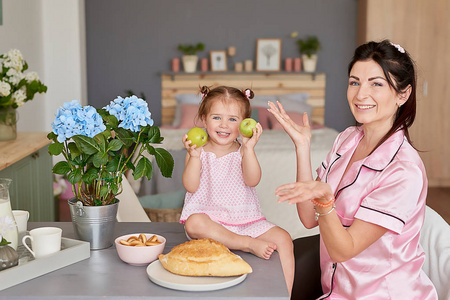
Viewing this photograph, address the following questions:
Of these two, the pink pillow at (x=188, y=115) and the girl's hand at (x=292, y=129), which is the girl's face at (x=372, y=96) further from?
the pink pillow at (x=188, y=115)

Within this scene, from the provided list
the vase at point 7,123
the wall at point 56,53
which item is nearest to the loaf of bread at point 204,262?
the vase at point 7,123

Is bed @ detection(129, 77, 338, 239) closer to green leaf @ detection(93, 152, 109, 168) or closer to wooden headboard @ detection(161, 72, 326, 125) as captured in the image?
wooden headboard @ detection(161, 72, 326, 125)

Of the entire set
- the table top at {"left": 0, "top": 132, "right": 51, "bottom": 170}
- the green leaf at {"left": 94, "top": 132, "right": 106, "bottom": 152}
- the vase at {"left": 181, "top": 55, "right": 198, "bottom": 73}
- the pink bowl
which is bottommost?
the pink bowl

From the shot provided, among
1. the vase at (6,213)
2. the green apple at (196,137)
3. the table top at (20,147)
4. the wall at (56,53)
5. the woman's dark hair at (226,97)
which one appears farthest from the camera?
the wall at (56,53)

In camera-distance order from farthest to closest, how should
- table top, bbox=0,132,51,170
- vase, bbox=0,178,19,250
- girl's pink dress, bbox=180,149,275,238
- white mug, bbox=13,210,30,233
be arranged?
table top, bbox=0,132,51,170 < girl's pink dress, bbox=180,149,275,238 < white mug, bbox=13,210,30,233 < vase, bbox=0,178,19,250

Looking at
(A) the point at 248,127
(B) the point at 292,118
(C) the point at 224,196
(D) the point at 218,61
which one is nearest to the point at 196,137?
(A) the point at 248,127

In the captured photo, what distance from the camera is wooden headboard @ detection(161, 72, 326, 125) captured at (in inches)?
248

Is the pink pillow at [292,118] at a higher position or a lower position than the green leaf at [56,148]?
lower

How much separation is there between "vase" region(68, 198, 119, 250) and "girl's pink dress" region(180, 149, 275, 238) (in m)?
0.36

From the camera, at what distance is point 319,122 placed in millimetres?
6398

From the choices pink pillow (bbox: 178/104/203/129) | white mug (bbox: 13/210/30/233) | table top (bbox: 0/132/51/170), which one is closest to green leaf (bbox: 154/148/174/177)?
white mug (bbox: 13/210/30/233)

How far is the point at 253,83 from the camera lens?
6.32 meters

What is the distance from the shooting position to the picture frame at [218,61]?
6.25 metres

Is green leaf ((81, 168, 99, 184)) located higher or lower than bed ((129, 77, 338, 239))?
higher
